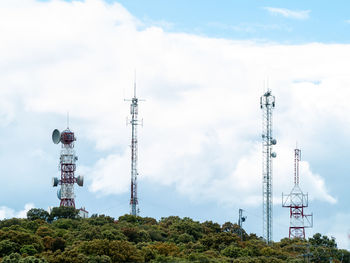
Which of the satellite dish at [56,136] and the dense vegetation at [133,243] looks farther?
the satellite dish at [56,136]

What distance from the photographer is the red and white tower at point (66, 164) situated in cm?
8794

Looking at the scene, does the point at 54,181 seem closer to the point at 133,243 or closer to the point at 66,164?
the point at 66,164

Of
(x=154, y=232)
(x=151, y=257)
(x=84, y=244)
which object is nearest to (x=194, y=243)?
(x=154, y=232)

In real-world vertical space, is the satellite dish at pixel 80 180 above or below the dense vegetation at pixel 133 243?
above

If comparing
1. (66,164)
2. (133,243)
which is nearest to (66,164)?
(66,164)

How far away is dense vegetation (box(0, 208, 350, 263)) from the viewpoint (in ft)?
198

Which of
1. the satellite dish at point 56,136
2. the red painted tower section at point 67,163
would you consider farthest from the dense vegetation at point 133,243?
the satellite dish at point 56,136

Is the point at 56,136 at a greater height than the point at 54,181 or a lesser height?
greater

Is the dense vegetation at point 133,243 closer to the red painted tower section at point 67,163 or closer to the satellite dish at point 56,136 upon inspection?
the red painted tower section at point 67,163

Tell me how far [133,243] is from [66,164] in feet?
64.9

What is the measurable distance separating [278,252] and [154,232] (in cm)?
1661

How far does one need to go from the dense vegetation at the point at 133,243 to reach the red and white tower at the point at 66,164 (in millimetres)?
2964

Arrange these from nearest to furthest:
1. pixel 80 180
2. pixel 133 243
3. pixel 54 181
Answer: pixel 133 243 → pixel 80 180 → pixel 54 181

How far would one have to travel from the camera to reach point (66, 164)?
88312mm
